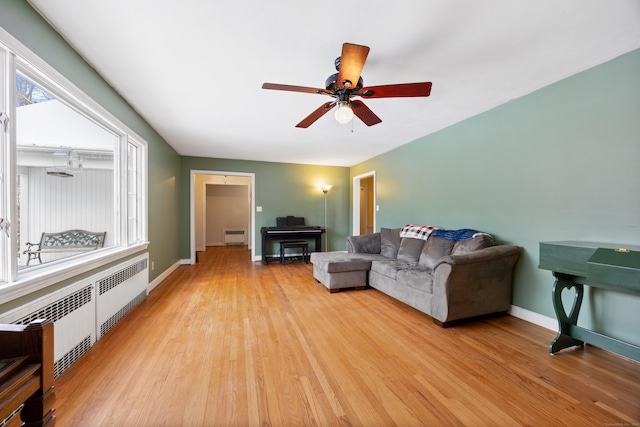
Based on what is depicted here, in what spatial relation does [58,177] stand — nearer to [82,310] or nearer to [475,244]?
[82,310]

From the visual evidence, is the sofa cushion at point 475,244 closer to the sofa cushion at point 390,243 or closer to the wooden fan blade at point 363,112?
the sofa cushion at point 390,243

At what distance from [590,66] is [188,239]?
6.29 m

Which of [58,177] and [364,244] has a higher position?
[58,177]

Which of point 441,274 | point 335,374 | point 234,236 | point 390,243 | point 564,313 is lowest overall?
point 335,374

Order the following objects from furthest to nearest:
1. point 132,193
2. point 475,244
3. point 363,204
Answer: point 363,204, point 132,193, point 475,244

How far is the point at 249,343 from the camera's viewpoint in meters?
2.04

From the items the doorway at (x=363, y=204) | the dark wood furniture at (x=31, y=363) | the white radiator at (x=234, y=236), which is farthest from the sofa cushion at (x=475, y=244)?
the white radiator at (x=234, y=236)

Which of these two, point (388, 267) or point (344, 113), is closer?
point (344, 113)

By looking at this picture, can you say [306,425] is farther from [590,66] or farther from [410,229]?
[590,66]

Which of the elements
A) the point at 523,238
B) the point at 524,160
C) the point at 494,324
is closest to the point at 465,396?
the point at 494,324

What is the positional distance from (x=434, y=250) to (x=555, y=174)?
4.53 ft

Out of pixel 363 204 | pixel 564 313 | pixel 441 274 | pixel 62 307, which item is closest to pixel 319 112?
pixel 441 274

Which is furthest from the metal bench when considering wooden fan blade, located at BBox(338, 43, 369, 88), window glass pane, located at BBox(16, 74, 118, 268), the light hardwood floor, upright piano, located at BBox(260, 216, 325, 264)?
upright piano, located at BBox(260, 216, 325, 264)

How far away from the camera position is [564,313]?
1.97m
